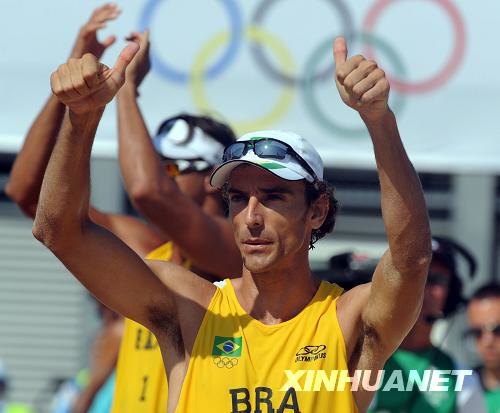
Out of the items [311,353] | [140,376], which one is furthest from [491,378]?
[311,353]

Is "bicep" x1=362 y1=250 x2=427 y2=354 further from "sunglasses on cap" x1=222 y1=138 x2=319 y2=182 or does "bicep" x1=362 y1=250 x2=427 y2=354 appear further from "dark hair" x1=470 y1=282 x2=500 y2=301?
"dark hair" x1=470 y1=282 x2=500 y2=301

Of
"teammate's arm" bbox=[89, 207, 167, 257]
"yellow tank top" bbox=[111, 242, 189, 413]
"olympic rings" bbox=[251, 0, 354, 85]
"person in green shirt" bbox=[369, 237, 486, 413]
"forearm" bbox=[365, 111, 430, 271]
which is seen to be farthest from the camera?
"olympic rings" bbox=[251, 0, 354, 85]

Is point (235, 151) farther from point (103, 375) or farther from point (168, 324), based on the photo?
point (103, 375)

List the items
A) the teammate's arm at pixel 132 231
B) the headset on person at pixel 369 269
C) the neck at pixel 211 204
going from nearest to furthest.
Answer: the teammate's arm at pixel 132 231 < the neck at pixel 211 204 < the headset on person at pixel 369 269

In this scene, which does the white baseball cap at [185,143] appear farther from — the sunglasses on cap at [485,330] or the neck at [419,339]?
the sunglasses on cap at [485,330]

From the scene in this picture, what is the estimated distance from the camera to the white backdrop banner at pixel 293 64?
496 cm

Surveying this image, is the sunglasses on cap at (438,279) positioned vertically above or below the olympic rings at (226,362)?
above

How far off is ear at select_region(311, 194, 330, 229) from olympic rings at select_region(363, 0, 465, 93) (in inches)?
68.0

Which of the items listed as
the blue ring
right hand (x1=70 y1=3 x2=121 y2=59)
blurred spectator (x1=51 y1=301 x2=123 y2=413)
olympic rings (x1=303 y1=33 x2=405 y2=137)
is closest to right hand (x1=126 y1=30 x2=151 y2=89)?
right hand (x1=70 y1=3 x2=121 y2=59)

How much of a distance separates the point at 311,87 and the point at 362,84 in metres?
2.20

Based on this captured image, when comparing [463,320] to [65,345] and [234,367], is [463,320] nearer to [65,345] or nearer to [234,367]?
[65,345]

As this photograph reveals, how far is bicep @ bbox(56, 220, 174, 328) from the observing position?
3137mm

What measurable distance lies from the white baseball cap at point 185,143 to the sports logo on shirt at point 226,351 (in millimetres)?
1447

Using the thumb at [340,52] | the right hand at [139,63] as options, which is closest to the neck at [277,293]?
the thumb at [340,52]
